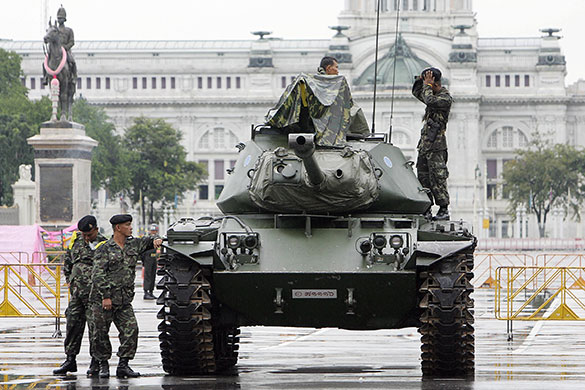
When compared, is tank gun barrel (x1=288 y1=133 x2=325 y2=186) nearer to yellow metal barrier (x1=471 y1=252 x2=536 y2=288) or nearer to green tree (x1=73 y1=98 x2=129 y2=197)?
yellow metal barrier (x1=471 y1=252 x2=536 y2=288)

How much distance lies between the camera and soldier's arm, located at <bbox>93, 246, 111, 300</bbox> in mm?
15125

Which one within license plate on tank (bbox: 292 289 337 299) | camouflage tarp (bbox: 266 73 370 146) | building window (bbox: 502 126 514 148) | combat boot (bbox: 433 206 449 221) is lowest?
license plate on tank (bbox: 292 289 337 299)

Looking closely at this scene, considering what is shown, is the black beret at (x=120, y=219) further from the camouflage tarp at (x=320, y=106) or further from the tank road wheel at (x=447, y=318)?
the tank road wheel at (x=447, y=318)

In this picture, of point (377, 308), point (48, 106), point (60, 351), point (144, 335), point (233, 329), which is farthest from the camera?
point (48, 106)

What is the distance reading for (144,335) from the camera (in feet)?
71.2

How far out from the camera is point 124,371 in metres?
15.1

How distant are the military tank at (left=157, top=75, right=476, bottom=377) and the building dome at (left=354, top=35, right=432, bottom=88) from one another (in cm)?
11388

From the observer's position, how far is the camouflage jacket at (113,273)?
15133 mm

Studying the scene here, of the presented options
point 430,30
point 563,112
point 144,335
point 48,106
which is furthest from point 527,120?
point 144,335

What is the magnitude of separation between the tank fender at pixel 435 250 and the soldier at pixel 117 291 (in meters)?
2.59

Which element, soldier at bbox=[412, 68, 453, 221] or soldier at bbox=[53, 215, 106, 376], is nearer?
soldier at bbox=[53, 215, 106, 376]

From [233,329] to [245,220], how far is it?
1.27 m

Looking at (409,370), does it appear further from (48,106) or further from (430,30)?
(430,30)

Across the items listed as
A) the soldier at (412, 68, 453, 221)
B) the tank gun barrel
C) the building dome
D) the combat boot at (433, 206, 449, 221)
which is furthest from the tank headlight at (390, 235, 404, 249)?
the building dome
